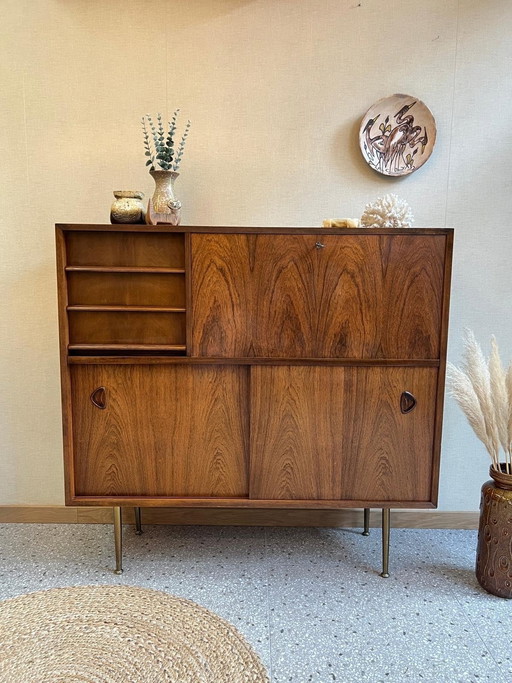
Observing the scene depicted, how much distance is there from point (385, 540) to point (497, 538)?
14.8 inches

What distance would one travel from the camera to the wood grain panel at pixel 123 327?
1.65 meters

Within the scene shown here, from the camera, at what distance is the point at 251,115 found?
6.49 feet

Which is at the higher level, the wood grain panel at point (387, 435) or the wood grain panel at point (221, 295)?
the wood grain panel at point (221, 295)

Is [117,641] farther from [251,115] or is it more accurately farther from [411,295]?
[251,115]

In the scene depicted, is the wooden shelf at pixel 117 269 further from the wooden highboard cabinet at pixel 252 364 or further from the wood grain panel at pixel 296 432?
the wood grain panel at pixel 296 432

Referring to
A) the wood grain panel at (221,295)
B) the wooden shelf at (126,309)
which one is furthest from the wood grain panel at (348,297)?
the wooden shelf at (126,309)

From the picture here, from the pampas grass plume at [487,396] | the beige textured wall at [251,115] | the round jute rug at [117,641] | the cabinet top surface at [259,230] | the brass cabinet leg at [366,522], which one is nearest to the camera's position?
the round jute rug at [117,641]

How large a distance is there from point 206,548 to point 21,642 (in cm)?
73

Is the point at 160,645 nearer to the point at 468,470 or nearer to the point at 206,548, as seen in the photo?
the point at 206,548

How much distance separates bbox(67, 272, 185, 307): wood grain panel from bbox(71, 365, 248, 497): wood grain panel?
0.23 m

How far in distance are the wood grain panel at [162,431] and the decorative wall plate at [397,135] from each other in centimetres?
108

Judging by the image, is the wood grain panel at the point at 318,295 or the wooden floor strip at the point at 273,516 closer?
the wood grain panel at the point at 318,295

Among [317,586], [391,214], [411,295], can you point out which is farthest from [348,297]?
[317,586]

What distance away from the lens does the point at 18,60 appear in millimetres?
1949
